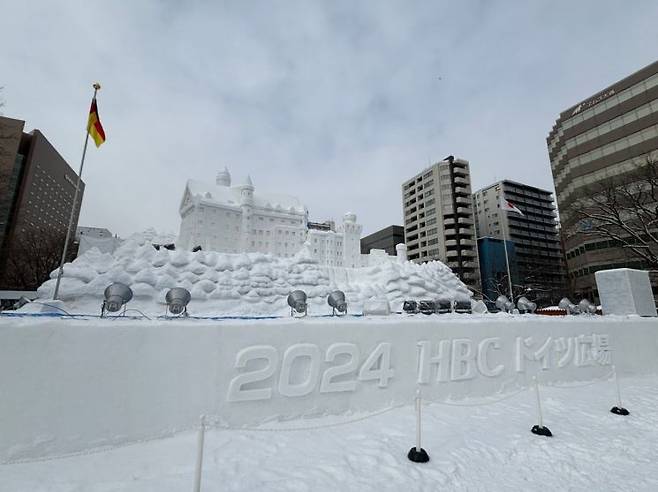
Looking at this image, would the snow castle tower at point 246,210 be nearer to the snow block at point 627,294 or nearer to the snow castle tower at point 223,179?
the snow castle tower at point 223,179

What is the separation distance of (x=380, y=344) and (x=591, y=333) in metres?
7.50

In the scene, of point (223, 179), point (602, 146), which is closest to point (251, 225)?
point (223, 179)

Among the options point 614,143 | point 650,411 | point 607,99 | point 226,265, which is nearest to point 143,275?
point 226,265

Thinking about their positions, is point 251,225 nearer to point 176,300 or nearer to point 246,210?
point 246,210

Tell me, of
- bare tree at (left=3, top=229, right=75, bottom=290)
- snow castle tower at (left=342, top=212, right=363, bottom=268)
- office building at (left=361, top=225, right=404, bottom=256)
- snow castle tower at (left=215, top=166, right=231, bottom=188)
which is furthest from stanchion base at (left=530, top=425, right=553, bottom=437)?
office building at (left=361, top=225, right=404, bottom=256)

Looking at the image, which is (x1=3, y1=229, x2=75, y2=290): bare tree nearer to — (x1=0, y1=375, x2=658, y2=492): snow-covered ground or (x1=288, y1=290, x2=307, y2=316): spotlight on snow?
(x1=288, y1=290, x2=307, y2=316): spotlight on snow

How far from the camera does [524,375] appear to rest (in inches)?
293

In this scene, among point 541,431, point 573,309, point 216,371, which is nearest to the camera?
point 216,371

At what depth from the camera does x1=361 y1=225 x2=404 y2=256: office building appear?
88188 millimetres

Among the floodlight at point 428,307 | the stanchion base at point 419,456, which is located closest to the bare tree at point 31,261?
the floodlight at point 428,307

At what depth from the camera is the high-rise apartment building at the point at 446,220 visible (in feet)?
204

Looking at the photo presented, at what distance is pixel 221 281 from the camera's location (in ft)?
67.3

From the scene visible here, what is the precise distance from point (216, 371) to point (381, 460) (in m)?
2.47

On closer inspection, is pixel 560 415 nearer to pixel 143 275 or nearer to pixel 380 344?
pixel 380 344
